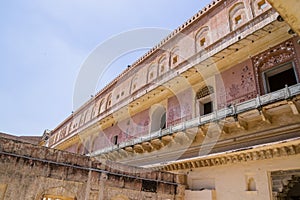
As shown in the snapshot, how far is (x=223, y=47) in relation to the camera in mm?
9102

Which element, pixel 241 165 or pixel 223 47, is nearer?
pixel 241 165

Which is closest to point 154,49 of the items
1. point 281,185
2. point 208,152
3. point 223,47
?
point 223,47

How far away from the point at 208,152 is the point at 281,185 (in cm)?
255

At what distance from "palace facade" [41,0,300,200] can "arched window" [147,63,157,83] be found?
65 mm

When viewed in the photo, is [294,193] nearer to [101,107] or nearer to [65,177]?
[65,177]

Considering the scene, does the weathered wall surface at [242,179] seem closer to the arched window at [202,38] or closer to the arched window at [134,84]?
the arched window at [202,38]

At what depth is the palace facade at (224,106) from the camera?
6797mm

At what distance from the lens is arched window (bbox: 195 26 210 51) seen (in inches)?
419

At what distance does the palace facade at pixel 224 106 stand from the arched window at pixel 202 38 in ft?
0.18

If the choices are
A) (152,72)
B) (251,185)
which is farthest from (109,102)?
(251,185)

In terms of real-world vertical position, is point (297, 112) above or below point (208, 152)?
above

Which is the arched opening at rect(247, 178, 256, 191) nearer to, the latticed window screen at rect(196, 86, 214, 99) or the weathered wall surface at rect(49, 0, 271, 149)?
the latticed window screen at rect(196, 86, 214, 99)

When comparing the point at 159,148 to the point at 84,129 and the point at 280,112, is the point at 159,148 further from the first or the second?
the point at 84,129

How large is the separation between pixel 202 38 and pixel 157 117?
4423 mm
